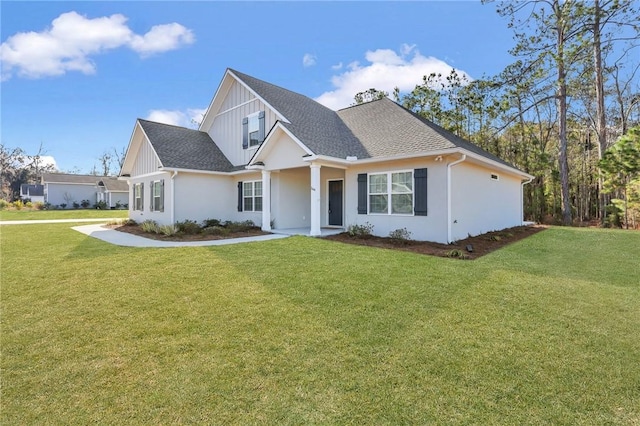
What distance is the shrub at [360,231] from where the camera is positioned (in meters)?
10.5

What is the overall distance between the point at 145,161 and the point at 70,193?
3069cm

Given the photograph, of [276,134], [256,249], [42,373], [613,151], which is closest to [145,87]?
[276,134]

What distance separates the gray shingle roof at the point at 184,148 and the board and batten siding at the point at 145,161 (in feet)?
2.01

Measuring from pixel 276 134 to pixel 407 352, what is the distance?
9927 millimetres

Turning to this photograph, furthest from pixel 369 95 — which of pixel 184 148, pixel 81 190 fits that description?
pixel 81 190

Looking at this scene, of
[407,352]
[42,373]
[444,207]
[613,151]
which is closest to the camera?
[42,373]

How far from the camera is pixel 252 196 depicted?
14.7 meters

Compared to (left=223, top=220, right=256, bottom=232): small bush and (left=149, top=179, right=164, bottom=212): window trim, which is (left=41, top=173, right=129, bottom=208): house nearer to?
(left=149, top=179, right=164, bottom=212): window trim

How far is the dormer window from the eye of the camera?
45.9 feet

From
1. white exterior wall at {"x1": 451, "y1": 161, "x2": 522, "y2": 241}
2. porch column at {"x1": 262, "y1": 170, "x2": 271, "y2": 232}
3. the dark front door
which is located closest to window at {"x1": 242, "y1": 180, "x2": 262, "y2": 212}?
porch column at {"x1": 262, "y1": 170, "x2": 271, "y2": 232}

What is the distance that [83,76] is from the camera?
17688 mm

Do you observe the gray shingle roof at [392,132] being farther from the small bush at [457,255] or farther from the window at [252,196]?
the window at [252,196]

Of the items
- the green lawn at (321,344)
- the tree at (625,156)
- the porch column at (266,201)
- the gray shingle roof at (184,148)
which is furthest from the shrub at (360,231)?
the tree at (625,156)

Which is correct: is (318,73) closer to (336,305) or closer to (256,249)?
(256,249)
